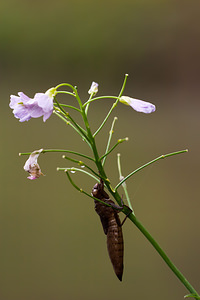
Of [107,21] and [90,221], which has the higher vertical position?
[107,21]

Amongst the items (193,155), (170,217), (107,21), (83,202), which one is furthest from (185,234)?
(107,21)

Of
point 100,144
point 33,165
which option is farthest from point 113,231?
point 100,144

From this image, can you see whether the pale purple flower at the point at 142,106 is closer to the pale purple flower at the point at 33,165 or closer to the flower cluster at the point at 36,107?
→ the flower cluster at the point at 36,107

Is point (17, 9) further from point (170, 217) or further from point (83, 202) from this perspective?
point (170, 217)

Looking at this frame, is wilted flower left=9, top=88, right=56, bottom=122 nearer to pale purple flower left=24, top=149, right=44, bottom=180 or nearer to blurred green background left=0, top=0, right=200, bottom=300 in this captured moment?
pale purple flower left=24, top=149, right=44, bottom=180

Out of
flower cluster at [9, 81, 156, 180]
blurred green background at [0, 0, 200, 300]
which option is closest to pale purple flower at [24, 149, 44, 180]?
flower cluster at [9, 81, 156, 180]

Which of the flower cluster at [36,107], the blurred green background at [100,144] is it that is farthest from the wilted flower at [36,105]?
the blurred green background at [100,144]
